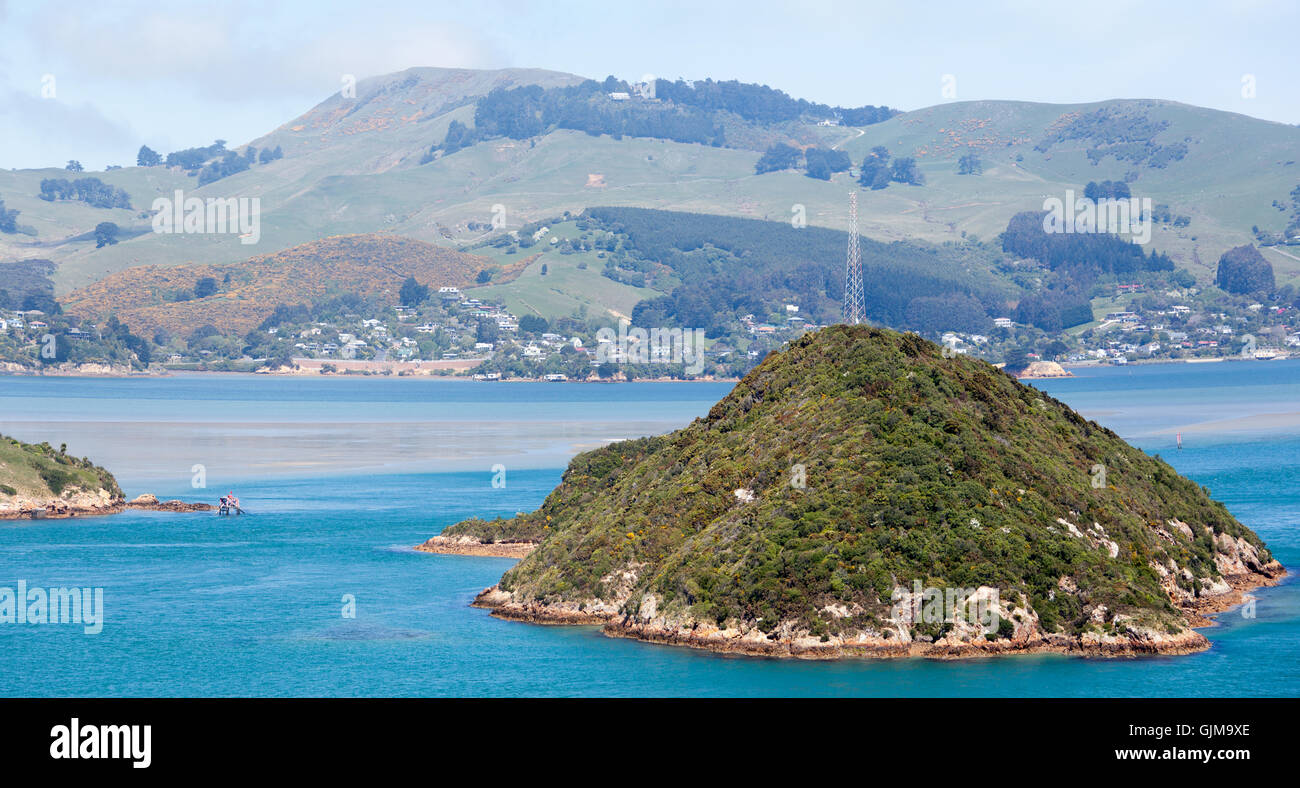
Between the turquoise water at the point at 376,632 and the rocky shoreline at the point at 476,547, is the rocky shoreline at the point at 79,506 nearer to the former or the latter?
the turquoise water at the point at 376,632

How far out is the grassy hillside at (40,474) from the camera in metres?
105

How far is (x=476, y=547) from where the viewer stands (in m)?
88.8

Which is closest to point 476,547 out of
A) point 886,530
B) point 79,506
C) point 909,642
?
point 79,506

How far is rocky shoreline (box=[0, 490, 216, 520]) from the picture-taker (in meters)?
105

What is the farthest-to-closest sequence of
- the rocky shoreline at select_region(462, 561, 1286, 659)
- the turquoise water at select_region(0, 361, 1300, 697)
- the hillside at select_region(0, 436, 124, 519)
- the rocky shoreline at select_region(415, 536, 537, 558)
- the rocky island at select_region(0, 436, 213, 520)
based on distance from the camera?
the rocky island at select_region(0, 436, 213, 520), the hillside at select_region(0, 436, 124, 519), the rocky shoreline at select_region(415, 536, 537, 558), the rocky shoreline at select_region(462, 561, 1286, 659), the turquoise water at select_region(0, 361, 1300, 697)

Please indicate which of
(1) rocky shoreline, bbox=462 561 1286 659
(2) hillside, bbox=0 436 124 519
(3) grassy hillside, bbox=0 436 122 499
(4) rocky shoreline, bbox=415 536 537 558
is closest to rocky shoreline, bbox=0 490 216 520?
(2) hillside, bbox=0 436 124 519

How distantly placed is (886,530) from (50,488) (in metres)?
73.8

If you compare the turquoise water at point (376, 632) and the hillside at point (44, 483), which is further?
the hillside at point (44, 483)

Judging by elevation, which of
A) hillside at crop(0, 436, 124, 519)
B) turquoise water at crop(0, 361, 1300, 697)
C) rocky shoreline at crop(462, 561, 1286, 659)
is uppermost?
hillside at crop(0, 436, 124, 519)

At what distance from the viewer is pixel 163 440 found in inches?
7136

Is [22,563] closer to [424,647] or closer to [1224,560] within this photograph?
[424,647]

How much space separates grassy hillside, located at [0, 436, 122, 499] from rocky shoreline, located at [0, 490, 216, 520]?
47 centimetres

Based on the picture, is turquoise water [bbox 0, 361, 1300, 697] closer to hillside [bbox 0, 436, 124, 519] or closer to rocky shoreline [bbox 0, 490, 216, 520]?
rocky shoreline [bbox 0, 490, 216, 520]

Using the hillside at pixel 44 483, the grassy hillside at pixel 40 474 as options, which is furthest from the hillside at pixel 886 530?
the grassy hillside at pixel 40 474
